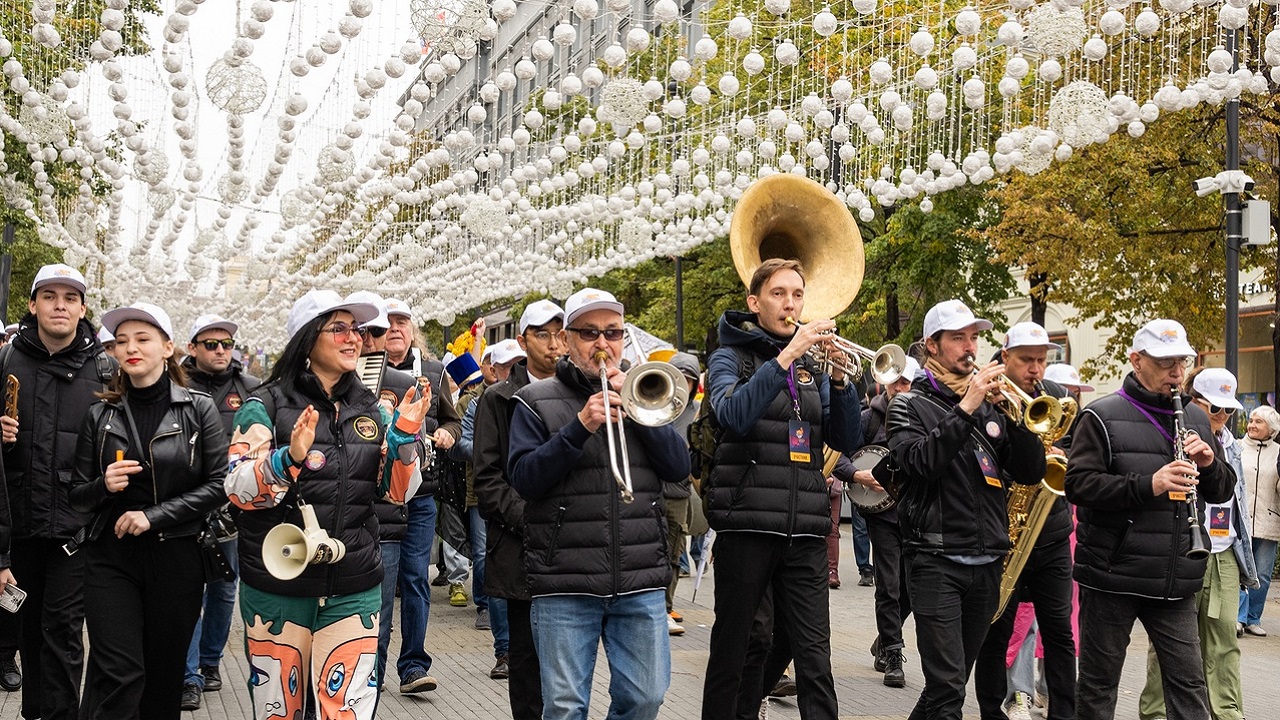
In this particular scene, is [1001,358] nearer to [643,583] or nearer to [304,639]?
[643,583]

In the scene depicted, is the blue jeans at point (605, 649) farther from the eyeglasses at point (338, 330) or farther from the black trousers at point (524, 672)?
the eyeglasses at point (338, 330)

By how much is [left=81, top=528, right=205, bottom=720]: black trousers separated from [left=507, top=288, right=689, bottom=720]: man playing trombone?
1.44m

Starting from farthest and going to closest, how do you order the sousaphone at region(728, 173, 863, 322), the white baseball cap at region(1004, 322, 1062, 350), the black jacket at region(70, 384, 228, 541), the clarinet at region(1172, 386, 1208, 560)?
the white baseball cap at region(1004, 322, 1062, 350) < the sousaphone at region(728, 173, 863, 322) < the clarinet at region(1172, 386, 1208, 560) < the black jacket at region(70, 384, 228, 541)

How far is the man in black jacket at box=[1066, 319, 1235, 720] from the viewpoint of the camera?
19.5ft

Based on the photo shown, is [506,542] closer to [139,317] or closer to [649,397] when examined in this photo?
[649,397]

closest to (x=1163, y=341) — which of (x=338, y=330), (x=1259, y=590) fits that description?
(x=338, y=330)

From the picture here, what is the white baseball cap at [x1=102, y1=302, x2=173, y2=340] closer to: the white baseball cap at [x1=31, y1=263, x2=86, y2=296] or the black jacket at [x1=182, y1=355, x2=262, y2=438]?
the white baseball cap at [x1=31, y1=263, x2=86, y2=296]

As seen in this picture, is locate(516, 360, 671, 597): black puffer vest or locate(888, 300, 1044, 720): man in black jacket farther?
locate(888, 300, 1044, 720): man in black jacket

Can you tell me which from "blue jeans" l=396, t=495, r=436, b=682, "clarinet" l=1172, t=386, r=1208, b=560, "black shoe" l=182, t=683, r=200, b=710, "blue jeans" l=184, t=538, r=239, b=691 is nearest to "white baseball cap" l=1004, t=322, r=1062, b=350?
"clarinet" l=1172, t=386, r=1208, b=560

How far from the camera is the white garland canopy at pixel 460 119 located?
875cm

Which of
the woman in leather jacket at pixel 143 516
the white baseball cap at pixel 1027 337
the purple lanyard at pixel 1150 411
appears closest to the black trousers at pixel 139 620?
the woman in leather jacket at pixel 143 516

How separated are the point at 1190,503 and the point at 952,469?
109 cm

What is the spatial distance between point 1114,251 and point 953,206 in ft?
13.2

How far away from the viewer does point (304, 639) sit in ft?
16.1
